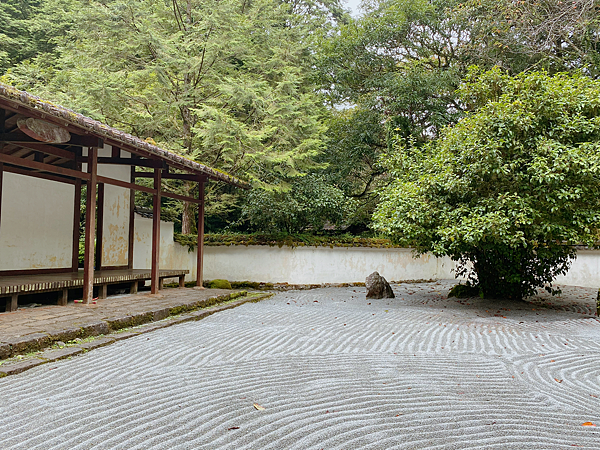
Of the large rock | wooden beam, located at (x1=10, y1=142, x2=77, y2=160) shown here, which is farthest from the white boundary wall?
wooden beam, located at (x1=10, y1=142, x2=77, y2=160)

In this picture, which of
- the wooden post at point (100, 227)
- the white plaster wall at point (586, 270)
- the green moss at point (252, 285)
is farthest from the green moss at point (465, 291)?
the wooden post at point (100, 227)

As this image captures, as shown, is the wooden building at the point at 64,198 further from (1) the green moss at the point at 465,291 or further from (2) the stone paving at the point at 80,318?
Answer: (1) the green moss at the point at 465,291

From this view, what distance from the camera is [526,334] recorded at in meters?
7.01

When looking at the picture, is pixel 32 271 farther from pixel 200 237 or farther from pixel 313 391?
pixel 313 391

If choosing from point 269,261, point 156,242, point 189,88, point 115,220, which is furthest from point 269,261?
point 189,88

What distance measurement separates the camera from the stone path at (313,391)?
293cm

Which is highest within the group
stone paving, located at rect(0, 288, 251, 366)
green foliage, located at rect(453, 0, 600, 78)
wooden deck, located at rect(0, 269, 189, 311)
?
green foliage, located at rect(453, 0, 600, 78)

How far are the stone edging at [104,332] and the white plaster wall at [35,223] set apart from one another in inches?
126

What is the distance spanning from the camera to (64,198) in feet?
30.7

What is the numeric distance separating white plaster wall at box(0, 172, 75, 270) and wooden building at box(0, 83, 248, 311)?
2cm

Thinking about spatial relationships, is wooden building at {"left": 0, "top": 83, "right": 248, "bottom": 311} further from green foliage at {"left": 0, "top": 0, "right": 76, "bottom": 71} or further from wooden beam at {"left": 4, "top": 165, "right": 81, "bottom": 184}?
green foliage at {"left": 0, "top": 0, "right": 76, "bottom": 71}

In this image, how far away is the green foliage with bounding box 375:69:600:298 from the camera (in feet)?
26.8

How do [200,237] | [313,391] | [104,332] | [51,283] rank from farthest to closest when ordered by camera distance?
[200,237], [51,283], [104,332], [313,391]

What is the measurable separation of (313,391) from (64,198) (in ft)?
25.3
